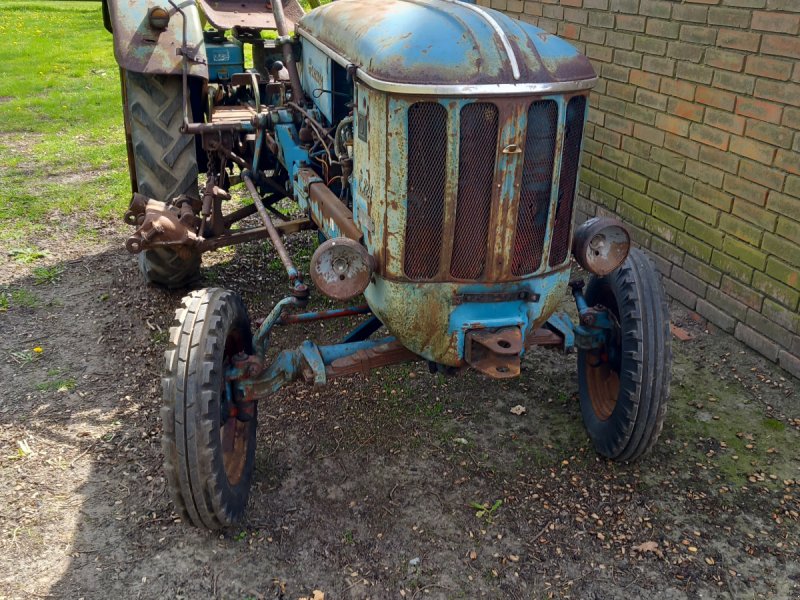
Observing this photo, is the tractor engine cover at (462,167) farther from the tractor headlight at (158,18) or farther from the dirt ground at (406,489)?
the tractor headlight at (158,18)

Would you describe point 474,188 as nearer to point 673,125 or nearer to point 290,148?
point 290,148

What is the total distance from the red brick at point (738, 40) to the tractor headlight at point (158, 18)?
3.19 meters

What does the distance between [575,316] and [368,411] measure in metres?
1.72

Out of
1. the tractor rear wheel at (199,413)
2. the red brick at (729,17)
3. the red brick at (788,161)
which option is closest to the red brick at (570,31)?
the red brick at (729,17)

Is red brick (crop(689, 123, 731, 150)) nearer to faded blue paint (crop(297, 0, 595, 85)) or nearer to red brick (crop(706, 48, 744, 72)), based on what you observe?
red brick (crop(706, 48, 744, 72))

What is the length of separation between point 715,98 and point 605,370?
1.92 m

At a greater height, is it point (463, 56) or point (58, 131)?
point (463, 56)

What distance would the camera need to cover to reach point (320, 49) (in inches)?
133

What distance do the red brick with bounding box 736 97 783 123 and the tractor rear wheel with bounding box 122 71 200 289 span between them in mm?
3153

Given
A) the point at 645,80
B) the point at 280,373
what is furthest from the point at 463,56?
the point at 645,80

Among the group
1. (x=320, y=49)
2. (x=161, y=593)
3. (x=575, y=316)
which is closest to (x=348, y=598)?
(x=161, y=593)

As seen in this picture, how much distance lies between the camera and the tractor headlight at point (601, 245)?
112 inches

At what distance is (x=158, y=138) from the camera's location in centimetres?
418

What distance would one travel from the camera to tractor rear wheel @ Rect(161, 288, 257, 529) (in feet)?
8.43
